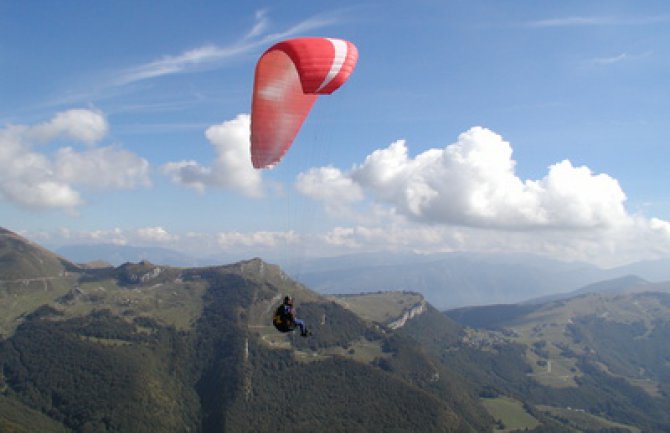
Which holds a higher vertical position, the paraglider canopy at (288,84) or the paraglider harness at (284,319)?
the paraglider canopy at (288,84)

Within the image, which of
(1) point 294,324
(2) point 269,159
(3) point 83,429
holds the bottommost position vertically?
(3) point 83,429

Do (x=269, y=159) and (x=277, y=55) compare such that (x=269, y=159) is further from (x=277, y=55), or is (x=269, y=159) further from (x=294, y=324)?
(x=294, y=324)

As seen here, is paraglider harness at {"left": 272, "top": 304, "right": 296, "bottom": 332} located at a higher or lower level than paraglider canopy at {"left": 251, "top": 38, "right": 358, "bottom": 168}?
lower

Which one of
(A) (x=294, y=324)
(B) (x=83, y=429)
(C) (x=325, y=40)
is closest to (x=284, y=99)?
(C) (x=325, y=40)

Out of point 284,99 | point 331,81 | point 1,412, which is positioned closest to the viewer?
point 331,81

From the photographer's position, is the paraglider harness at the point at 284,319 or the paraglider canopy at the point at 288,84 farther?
the paraglider harness at the point at 284,319
